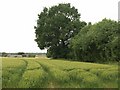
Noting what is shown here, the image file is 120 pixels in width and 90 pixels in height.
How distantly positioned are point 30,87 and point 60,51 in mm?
75746

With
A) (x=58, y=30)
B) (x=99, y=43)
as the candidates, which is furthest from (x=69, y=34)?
(x=99, y=43)

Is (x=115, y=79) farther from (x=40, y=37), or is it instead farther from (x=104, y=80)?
(x=40, y=37)

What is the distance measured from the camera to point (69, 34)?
3735 inches

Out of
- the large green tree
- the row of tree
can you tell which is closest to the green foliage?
the row of tree

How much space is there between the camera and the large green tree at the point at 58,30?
94.5 meters

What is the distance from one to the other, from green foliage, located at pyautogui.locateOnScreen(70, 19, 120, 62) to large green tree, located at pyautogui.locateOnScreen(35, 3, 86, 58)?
437 inches

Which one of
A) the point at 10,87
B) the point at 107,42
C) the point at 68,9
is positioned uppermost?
the point at 68,9

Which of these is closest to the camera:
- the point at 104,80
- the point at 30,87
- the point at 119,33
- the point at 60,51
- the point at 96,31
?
the point at 30,87

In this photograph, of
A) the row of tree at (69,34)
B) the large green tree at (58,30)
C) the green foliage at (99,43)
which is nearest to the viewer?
the green foliage at (99,43)

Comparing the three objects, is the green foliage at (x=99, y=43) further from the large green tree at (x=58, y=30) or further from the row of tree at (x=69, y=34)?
the large green tree at (x=58, y=30)

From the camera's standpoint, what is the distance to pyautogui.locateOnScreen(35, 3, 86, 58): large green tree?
94512mm

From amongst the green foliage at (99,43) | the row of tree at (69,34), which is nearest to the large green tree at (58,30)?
the row of tree at (69,34)

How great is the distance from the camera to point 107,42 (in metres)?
69.8

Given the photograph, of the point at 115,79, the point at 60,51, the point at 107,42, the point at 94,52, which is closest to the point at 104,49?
the point at 107,42
